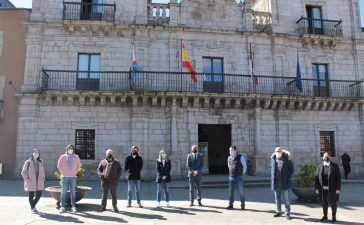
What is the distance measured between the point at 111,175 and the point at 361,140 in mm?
17269

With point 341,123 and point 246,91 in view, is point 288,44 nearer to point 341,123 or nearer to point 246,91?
point 246,91

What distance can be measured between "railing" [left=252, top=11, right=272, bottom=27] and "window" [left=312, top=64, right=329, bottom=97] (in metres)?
4.06

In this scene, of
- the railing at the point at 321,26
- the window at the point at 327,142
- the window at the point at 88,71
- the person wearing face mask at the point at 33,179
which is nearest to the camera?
the person wearing face mask at the point at 33,179

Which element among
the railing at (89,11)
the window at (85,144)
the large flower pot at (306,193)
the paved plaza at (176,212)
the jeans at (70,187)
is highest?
the railing at (89,11)

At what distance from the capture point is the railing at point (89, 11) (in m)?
18.6

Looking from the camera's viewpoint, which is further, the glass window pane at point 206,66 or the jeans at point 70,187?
the glass window pane at point 206,66

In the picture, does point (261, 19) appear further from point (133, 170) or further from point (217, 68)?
point (133, 170)

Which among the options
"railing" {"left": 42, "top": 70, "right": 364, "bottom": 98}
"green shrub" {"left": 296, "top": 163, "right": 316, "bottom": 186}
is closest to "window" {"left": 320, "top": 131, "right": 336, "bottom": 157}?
"railing" {"left": 42, "top": 70, "right": 364, "bottom": 98}

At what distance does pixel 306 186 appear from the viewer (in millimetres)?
11094

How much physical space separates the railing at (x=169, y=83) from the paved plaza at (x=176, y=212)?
692cm

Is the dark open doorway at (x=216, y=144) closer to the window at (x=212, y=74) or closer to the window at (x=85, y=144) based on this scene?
the window at (x=212, y=74)

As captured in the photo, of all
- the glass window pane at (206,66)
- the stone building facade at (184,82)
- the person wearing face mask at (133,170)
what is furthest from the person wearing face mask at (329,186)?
the glass window pane at (206,66)

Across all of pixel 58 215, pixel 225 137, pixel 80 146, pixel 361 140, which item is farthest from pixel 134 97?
pixel 361 140

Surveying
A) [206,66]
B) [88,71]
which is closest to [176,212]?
[88,71]
